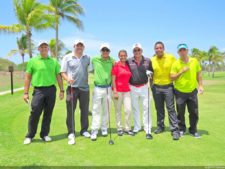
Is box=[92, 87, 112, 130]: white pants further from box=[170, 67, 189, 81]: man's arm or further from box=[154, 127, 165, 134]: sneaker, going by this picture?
box=[170, 67, 189, 81]: man's arm

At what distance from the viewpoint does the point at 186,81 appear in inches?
242

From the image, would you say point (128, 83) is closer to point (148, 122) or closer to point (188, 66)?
point (148, 122)

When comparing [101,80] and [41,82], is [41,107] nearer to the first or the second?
[41,82]

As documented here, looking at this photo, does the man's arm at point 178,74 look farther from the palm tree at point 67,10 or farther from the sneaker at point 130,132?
the palm tree at point 67,10

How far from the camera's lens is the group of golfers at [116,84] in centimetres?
584

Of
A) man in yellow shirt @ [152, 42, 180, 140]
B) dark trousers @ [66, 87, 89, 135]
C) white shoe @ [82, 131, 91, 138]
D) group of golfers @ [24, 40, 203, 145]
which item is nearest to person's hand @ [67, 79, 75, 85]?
group of golfers @ [24, 40, 203, 145]

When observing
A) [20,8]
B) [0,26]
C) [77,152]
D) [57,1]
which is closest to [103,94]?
[77,152]

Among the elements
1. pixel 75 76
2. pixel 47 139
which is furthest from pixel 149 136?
pixel 47 139

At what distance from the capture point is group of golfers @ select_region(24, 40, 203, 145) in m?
5.84

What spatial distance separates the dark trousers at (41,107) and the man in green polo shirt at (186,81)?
2787mm

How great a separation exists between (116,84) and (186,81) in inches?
63.4

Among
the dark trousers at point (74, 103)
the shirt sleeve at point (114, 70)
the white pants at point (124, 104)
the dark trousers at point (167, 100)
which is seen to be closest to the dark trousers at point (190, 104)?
the dark trousers at point (167, 100)

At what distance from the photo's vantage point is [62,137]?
6180mm

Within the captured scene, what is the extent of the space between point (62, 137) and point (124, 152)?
70.6 inches
